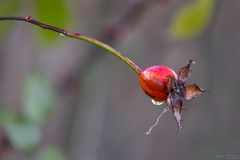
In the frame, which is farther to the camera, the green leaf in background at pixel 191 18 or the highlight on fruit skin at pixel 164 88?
the green leaf in background at pixel 191 18

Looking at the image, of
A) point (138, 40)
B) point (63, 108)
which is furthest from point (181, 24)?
point (138, 40)

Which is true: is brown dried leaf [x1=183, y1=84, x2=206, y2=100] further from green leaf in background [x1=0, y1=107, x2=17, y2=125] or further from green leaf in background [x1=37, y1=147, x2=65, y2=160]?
green leaf in background [x1=37, y1=147, x2=65, y2=160]

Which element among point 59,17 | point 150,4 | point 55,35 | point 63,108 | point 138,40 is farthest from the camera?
point 138,40

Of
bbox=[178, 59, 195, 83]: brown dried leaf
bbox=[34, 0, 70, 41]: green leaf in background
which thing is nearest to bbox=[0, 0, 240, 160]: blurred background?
bbox=[34, 0, 70, 41]: green leaf in background

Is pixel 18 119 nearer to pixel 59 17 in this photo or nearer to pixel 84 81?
pixel 59 17

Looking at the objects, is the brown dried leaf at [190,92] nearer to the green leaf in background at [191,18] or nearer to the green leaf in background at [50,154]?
the green leaf in background at [191,18]

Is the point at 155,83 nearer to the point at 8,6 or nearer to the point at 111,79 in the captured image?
the point at 8,6

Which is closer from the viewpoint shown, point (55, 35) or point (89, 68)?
point (55, 35)

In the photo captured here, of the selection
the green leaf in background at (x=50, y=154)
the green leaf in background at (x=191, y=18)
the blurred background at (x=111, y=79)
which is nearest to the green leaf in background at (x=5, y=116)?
the blurred background at (x=111, y=79)
